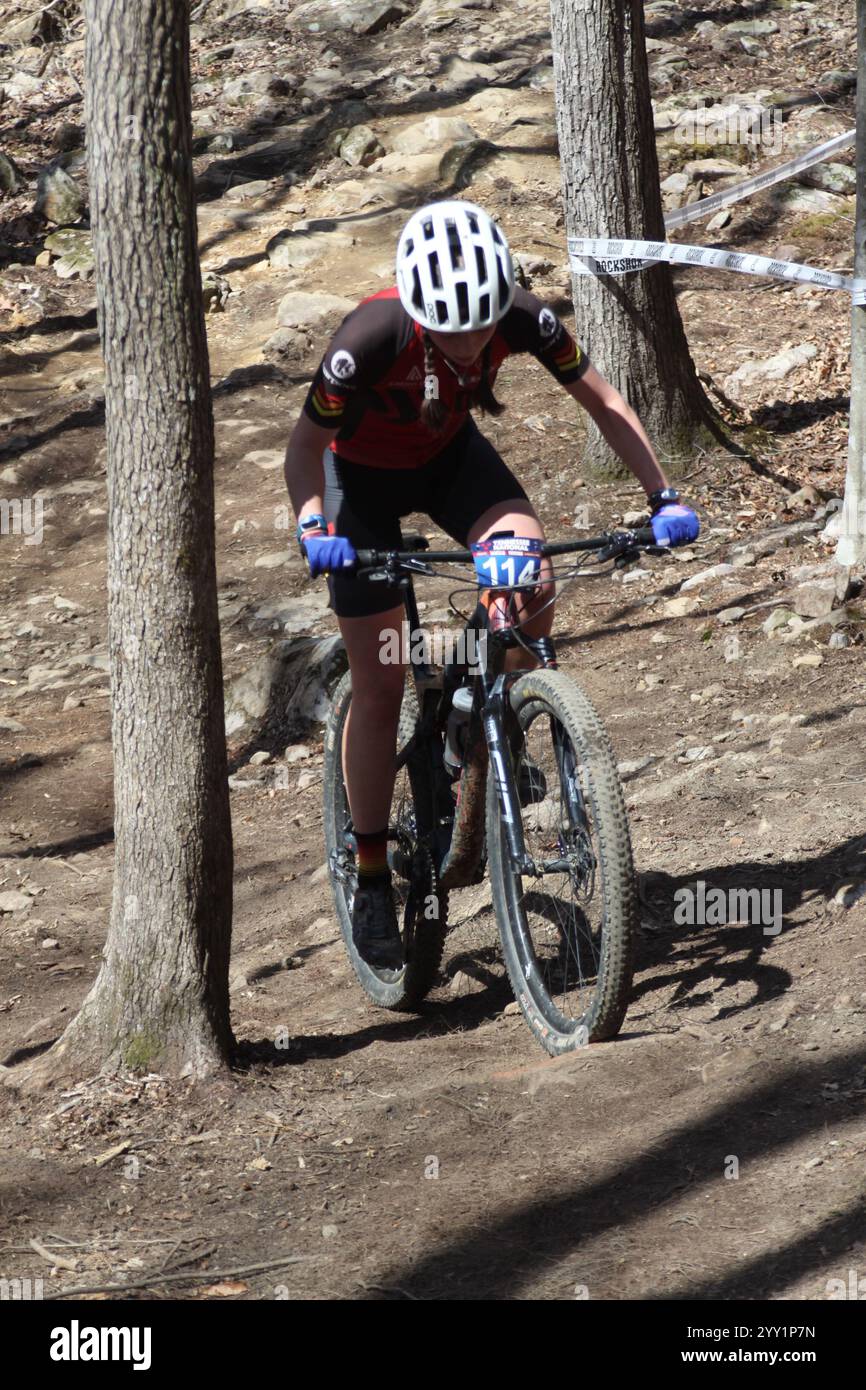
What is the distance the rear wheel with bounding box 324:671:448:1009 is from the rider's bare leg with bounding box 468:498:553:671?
0.65 m

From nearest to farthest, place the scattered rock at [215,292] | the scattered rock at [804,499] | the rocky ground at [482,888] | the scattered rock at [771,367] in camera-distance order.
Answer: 1. the rocky ground at [482,888]
2. the scattered rock at [804,499]
3. the scattered rock at [771,367]
4. the scattered rock at [215,292]

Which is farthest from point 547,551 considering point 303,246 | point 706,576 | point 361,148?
point 361,148

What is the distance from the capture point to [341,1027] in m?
4.80

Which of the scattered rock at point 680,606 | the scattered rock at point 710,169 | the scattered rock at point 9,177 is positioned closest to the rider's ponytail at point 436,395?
the scattered rock at point 680,606

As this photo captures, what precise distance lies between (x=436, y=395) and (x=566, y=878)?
4.72 feet

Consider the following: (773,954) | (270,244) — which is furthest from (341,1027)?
(270,244)

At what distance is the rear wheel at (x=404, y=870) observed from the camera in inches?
181

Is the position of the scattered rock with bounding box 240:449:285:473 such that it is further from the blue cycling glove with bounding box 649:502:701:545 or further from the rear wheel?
the blue cycling glove with bounding box 649:502:701:545

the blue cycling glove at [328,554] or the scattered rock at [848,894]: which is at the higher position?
the blue cycling glove at [328,554]

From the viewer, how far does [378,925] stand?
4746mm

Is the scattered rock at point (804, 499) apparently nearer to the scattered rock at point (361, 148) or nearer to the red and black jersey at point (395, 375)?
the red and black jersey at point (395, 375)

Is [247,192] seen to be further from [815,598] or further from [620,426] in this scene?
[620,426]

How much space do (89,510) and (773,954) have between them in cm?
747

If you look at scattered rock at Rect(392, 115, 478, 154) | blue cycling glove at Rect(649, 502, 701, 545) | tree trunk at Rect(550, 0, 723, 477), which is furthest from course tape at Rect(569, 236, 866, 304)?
scattered rock at Rect(392, 115, 478, 154)
